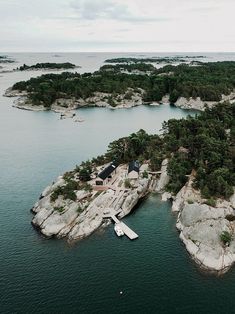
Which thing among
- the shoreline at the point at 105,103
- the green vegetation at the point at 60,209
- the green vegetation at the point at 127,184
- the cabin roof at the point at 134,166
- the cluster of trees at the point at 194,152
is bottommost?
the shoreline at the point at 105,103

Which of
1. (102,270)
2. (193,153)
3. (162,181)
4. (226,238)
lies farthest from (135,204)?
(102,270)

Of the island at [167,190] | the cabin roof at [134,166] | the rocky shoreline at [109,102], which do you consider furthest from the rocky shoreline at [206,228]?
the rocky shoreline at [109,102]

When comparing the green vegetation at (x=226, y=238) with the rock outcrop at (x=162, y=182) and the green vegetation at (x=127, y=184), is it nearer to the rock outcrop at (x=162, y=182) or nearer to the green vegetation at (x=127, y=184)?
the rock outcrop at (x=162, y=182)

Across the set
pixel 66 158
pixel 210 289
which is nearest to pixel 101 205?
pixel 210 289

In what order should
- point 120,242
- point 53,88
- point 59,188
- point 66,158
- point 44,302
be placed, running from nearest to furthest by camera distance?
point 44,302 → point 120,242 → point 59,188 → point 66,158 → point 53,88

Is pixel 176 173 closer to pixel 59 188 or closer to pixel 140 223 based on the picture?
pixel 140 223

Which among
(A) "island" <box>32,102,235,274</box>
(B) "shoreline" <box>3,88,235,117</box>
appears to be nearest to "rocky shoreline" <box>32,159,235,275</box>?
(A) "island" <box>32,102,235,274</box>

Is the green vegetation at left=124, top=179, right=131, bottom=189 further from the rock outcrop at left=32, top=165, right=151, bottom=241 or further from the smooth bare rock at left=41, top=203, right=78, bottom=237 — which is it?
the smooth bare rock at left=41, top=203, right=78, bottom=237
